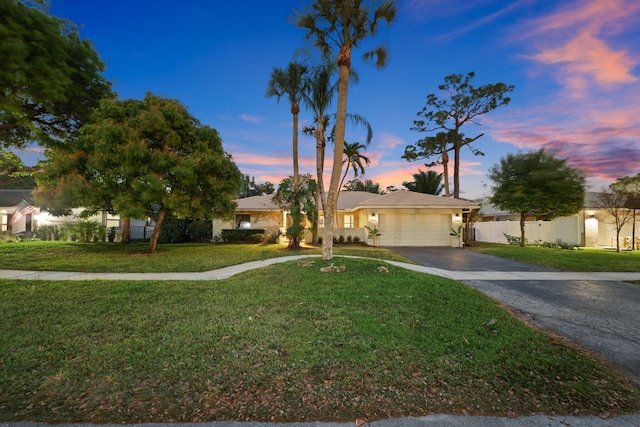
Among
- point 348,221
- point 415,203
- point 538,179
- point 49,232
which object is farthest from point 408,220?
point 49,232

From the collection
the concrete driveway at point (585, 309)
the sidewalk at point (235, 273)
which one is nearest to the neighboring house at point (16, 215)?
the sidewalk at point (235, 273)

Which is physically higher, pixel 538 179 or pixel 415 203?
pixel 415 203

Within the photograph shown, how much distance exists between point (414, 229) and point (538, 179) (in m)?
17.1

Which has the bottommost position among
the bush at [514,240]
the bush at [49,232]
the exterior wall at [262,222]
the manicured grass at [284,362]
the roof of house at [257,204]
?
the manicured grass at [284,362]

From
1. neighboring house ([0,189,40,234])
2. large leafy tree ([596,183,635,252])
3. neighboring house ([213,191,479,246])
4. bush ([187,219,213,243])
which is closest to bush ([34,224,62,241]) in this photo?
neighboring house ([0,189,40,234])

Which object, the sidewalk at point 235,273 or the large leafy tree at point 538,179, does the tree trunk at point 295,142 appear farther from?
Answer: the large leafy tree at point 538,179

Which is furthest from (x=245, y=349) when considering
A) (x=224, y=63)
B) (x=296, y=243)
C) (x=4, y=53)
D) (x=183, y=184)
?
(x=224, y=63)

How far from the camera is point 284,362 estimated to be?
311cm

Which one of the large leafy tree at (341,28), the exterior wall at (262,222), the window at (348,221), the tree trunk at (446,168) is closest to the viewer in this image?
the large leafy tree at (341,28)

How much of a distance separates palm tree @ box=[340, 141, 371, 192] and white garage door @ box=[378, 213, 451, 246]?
3.93 m

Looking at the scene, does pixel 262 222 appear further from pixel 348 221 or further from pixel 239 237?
pixel 348 221

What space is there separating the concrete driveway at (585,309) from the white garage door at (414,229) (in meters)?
9.19

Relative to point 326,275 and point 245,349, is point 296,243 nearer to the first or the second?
point 326,275

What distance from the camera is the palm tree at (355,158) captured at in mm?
18859
